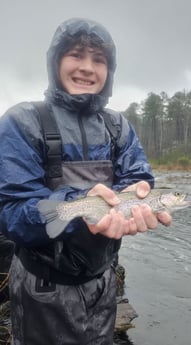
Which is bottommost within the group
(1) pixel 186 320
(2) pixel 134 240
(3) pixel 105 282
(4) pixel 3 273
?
(2) pixel 134 240

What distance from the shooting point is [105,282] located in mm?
3182

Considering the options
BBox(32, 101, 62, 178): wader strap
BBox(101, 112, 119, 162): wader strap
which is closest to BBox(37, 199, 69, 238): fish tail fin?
BBox(32, 101, 62, 178): wader strap

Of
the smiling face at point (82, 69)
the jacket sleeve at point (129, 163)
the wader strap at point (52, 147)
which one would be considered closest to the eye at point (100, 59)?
the smiling face at point (82, 69)

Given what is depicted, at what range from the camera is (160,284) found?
28.8ft

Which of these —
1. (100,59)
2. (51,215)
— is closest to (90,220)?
(51,215)

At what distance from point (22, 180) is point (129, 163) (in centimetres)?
101

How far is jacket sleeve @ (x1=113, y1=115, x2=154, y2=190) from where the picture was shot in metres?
3.29

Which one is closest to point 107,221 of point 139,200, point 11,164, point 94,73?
point 139,200

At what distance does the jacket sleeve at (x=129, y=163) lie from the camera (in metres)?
3.29

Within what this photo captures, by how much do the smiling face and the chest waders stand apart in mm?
401

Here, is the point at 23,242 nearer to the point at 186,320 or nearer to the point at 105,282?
the point at 105,282

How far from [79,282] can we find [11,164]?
3.24 feet

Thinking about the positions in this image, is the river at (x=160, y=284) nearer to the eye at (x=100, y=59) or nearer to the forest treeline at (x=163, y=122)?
the eye at (x=100, y=59)

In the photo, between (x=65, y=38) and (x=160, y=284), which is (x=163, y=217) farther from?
(x=160, y=284)
